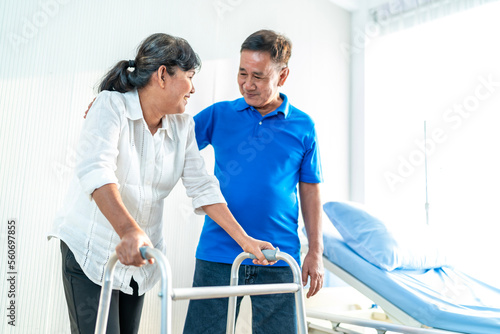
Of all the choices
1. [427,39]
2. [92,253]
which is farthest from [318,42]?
[92,253]

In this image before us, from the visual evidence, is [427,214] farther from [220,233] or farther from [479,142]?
[220,233]

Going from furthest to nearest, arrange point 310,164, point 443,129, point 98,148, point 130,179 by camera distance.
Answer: point 443,129
point 310,164
point 130,179
point 98,148

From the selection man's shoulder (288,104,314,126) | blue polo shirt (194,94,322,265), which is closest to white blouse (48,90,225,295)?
blue polo shirt (194,94,322,265)

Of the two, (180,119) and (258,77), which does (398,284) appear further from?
(180,119)

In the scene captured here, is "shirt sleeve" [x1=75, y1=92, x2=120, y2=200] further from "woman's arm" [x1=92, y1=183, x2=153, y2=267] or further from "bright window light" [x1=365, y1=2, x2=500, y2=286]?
"bright window light" [x1=365, y1=2, x2=500, y2=286]

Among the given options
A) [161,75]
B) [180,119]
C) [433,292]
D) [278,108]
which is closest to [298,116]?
[278,108]

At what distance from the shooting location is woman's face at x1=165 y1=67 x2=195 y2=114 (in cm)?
120

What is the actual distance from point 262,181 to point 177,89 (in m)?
0.46

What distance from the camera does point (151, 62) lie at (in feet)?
3.89

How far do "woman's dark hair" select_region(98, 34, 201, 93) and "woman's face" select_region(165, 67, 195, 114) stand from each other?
0.04 ft

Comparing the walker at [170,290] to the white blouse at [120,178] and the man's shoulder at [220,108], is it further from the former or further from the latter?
the man's shoulder at [220,108]

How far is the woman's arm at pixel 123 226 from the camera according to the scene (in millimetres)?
877

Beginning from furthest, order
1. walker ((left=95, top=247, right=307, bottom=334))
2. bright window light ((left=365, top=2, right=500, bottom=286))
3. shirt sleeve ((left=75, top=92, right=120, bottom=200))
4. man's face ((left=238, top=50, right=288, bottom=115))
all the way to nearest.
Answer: bright window light ((left=365, top=2, right=500, bottom=286))
man's face ((left=238, top=50, right=288, bottom=115))
shirt sleeve ((left=75, top=92, right=120, bottom=200))
walker ((left=95, top=247, right=307, bottom=334))

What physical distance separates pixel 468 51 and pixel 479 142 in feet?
1.92
